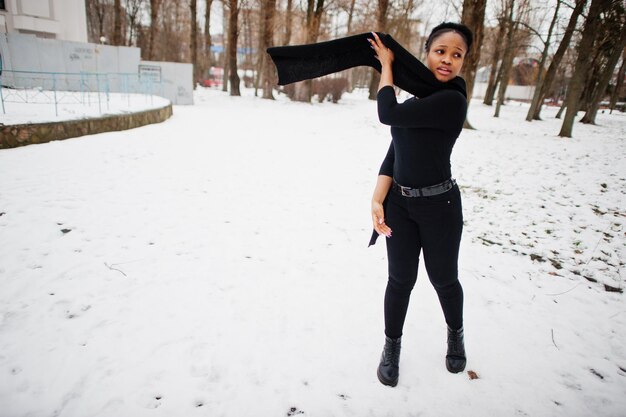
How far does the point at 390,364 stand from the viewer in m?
2.24

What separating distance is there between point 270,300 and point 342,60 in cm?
214

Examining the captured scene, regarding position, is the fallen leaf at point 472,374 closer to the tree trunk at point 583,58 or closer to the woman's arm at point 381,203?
the woman's arm at point 381,203

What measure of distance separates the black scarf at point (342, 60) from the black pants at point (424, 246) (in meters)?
0.63

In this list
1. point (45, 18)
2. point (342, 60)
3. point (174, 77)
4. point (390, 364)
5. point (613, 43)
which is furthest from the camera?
point (613, 43)

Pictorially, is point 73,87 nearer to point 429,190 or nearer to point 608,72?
point 429,190

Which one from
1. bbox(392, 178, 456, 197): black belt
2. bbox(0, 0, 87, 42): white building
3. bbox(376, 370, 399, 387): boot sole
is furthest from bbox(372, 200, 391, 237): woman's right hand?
bbox(0, 0, 87, 42): white building

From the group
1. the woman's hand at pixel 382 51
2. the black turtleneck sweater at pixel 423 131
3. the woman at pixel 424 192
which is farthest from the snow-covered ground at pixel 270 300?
the woman's hand at pixel 382 51

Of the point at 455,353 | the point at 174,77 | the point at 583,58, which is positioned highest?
the point at 583,58

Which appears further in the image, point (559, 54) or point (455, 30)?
point (559, 54)

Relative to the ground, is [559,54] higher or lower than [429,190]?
higher

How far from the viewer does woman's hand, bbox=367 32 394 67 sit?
1.79m

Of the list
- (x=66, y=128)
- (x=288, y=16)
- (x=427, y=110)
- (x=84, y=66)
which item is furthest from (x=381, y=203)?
(x=288, y=16)

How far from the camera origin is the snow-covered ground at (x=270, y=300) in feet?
6.89

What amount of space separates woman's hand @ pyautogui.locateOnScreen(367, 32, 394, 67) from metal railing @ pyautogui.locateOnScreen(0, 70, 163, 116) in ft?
32.8
